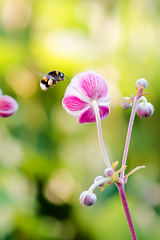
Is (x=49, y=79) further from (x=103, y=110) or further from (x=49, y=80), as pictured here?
(x=103, y=110)

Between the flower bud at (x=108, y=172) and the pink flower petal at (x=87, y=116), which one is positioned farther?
the pink flower petal at (x=87, y=116)

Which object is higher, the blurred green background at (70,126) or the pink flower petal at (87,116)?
the blurred green background at (70,126)

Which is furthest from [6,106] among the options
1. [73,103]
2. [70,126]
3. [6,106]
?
[70,126]

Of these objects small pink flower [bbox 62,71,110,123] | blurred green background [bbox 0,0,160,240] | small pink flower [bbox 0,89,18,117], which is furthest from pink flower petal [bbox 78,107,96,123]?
blurred green background [bbox 0,0,160,240]

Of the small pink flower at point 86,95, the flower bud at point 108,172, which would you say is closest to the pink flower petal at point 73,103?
the small pink flower at point 86,95

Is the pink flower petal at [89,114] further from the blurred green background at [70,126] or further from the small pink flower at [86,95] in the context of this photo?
the blurred green background at [70,126]
